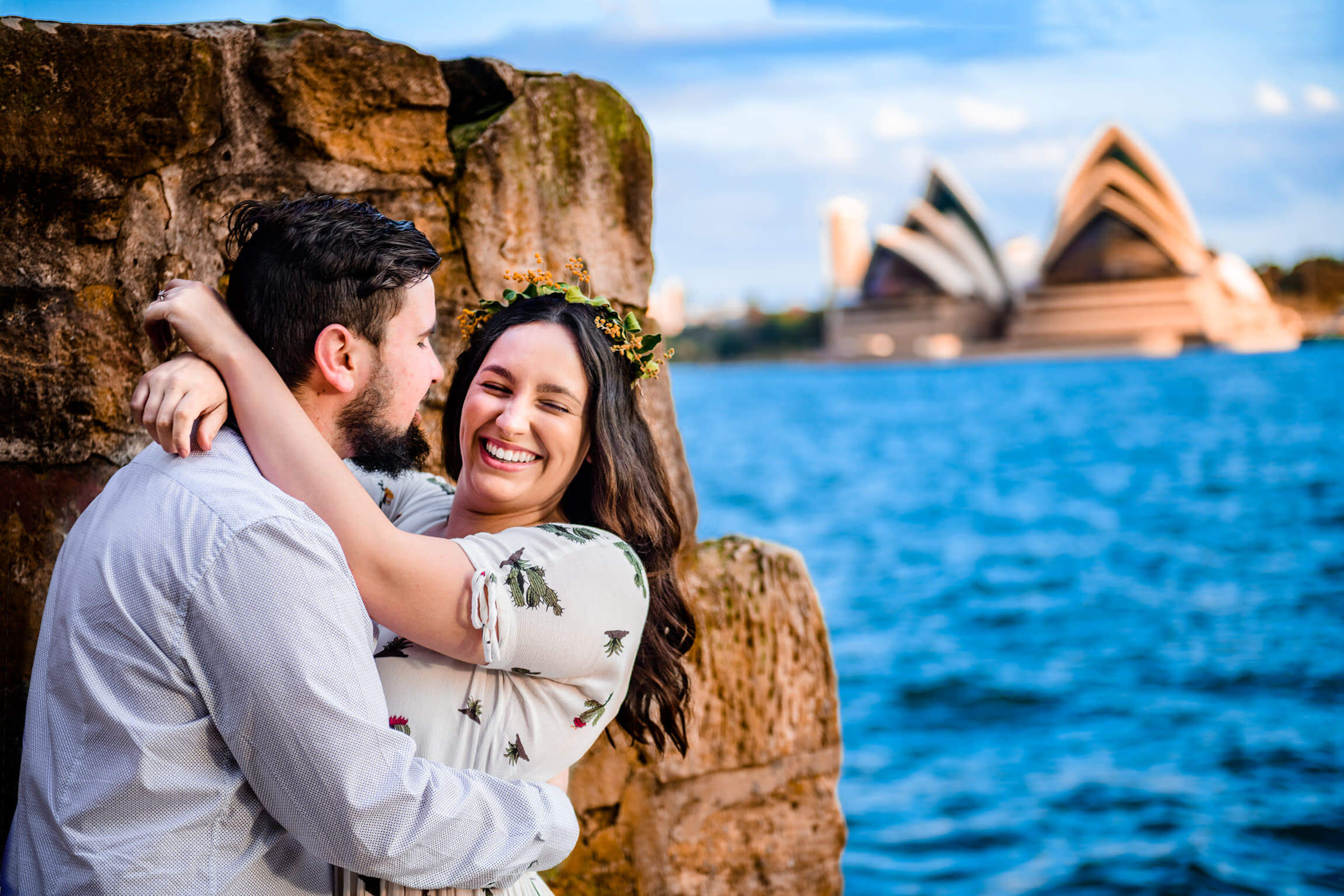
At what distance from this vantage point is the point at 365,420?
4.89 feet

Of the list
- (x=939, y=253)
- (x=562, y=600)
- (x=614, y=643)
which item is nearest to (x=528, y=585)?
(x=562, y=600)

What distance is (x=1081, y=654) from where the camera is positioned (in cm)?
866

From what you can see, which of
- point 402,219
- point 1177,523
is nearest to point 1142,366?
point 1177,523

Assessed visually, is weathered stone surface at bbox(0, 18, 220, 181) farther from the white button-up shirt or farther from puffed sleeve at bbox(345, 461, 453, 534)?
the white button-up shirt

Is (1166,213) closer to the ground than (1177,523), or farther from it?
farther from it

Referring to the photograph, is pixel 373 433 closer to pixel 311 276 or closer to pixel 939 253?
pixel 311 276

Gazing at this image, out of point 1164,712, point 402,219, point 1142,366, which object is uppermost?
point 1142,366

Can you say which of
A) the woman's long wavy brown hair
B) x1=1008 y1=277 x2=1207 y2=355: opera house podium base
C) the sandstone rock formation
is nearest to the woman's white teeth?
the woman's long wavy brown hair

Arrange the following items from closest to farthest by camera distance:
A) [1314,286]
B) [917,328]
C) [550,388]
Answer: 1. [550,388]
2. [917,328]
3. [1314,286]

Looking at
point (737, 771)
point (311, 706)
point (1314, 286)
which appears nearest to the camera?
point (311, 706)

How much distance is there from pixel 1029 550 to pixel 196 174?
12488mm

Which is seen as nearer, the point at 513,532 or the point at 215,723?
the point at 215,723

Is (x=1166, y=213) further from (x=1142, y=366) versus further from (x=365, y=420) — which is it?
(x=365, y=420)

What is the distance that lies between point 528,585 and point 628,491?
29 centimetres
